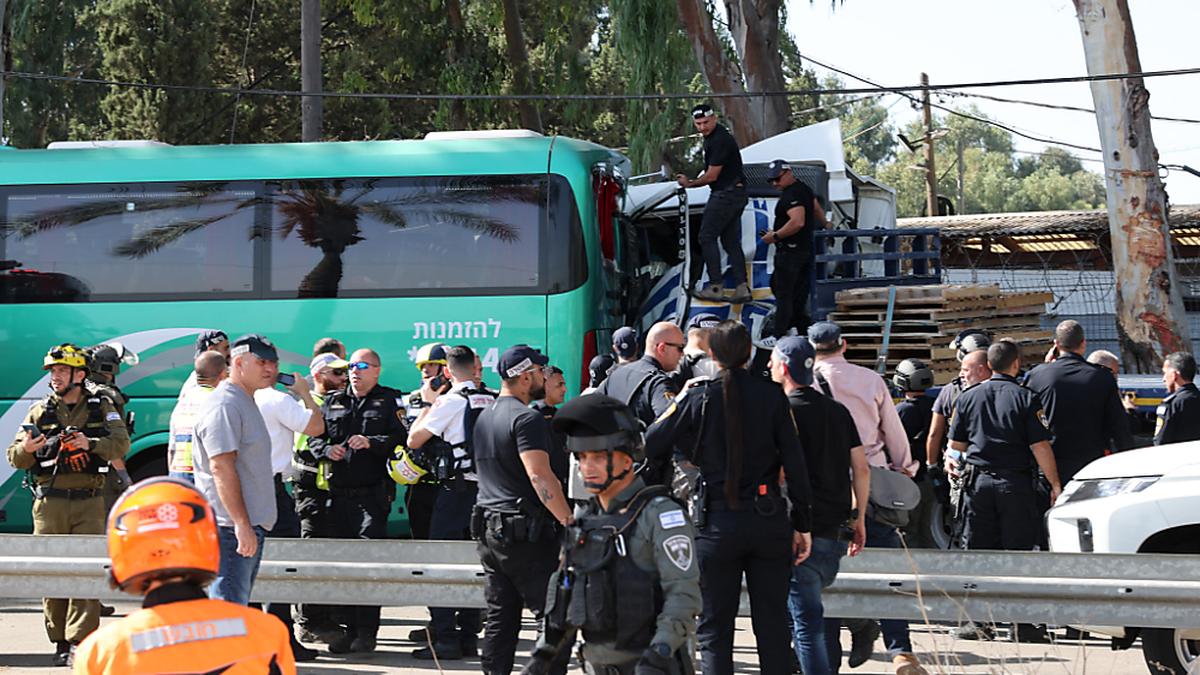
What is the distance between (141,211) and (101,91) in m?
23.7

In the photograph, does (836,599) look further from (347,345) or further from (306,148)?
(306,148)

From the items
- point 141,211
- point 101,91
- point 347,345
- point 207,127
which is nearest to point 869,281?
point 347,345

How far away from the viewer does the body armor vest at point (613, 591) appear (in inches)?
196

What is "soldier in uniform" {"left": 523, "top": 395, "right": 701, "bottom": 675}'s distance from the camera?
16.2ft

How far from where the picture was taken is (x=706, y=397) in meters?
6.41

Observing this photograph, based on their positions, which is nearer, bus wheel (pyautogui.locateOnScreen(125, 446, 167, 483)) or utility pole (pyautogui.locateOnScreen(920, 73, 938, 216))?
bus wheel (pyautogui.locateOnScreen(125, 446, 167, 483))

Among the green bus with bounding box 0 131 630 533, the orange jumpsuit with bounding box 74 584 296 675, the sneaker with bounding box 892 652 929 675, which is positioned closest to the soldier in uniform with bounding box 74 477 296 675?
the orange jumpsuit with bounding box 74 584 296 675

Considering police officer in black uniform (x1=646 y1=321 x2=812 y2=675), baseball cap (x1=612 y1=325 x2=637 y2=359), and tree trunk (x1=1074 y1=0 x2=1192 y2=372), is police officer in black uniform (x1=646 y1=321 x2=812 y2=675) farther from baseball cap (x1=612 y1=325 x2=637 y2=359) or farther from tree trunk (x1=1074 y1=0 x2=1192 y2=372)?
tree trunk (x1=1074 y1=0 x2=1192 y2=372)

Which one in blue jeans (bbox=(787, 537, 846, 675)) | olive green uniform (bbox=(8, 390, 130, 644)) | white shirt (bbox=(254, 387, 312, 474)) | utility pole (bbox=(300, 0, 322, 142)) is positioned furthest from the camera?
utility pole (bbox=(300, 0, 322, 142))

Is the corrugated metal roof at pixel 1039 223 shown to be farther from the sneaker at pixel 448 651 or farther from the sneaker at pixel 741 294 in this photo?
the sneaker at pixel 448 651

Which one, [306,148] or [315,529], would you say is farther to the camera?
[306,148]

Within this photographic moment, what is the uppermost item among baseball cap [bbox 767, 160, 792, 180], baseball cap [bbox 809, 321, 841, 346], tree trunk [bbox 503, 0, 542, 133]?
tree trunk [bbox 503, 0, 542, 133]

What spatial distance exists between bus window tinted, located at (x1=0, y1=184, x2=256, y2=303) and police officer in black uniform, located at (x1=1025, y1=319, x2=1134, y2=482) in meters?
6.62

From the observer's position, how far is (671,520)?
4.98 metres
